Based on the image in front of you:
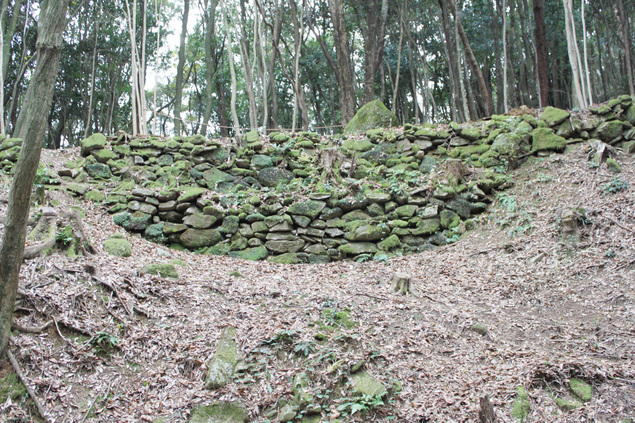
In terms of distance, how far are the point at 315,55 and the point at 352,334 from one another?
1654 cm

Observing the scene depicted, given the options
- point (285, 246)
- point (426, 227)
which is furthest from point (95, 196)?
point (426, 227)

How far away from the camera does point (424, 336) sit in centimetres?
372

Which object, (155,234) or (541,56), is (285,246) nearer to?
(155,234)

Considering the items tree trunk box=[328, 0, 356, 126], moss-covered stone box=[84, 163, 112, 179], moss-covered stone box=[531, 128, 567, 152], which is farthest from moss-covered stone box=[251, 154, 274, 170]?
moss-covered stone box=[531, 128, 567, 152]

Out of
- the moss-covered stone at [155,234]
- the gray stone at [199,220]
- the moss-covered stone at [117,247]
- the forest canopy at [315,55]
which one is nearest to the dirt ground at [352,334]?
the moss-covered stone at [117,247]

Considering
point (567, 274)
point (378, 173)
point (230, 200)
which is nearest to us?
point (567, 274)

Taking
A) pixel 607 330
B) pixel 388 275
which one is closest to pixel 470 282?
pixel 388 275

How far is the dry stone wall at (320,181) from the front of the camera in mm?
6895

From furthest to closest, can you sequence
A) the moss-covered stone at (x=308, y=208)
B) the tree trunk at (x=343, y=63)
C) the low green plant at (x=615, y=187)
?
1. the tree trunk at (x=343, y=63)
2. the moss-covered stone at (x=308, y=208)
3. the low green plant at (x=615, y=187)

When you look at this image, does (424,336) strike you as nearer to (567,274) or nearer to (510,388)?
(510,388)

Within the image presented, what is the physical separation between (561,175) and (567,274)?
109 inches

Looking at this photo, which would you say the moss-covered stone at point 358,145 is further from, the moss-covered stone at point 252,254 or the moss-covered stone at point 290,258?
the moss-covered stone at point 252,254

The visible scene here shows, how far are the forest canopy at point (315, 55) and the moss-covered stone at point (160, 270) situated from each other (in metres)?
7.35

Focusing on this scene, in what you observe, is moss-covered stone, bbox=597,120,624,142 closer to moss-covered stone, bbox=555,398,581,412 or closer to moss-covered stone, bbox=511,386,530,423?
moss-covered stone, bbox=555,398,581,412
